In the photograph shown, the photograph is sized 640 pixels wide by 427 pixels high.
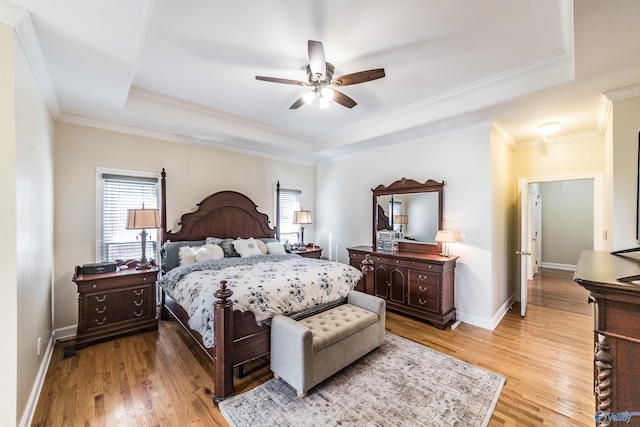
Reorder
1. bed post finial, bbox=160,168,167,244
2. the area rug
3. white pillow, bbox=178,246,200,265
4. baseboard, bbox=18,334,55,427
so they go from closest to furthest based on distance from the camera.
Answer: baseboard, bbox=18,334,55,427 < the area rug < white pillow, bbox=178,246,200,265 < bed post finial, bbox=160,168,167,244

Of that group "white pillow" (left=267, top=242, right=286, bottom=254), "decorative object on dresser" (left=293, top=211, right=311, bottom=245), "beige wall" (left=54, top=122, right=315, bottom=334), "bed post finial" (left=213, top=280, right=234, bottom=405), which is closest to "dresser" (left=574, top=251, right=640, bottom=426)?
"bed post finial" (left=213, top=280, right=234, bottom=405)

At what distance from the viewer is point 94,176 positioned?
11.4 feet

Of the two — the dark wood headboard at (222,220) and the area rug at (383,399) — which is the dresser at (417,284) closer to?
the area rug at (383,399)

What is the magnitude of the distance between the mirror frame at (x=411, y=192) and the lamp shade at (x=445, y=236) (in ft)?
0.87

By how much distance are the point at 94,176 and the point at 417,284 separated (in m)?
4.72

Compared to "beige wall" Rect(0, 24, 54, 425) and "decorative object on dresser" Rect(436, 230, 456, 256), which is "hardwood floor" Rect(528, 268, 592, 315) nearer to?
"decorative object on dresser" Rect(436, 230, 456, 256)

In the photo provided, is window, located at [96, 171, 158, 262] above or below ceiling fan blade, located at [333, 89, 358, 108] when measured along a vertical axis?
below

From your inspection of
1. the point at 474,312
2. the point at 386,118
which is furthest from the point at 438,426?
the point at 386,118

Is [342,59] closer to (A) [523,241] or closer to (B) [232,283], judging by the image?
(B) [232,283]

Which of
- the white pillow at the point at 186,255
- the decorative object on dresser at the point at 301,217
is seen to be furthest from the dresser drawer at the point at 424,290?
the white pillow at the point at 186,255

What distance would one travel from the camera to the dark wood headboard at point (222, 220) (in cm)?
409

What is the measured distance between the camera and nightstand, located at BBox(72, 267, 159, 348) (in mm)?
2992

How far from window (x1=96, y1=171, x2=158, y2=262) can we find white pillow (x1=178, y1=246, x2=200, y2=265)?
23.6 inches

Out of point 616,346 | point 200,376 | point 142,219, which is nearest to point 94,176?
point 142,219
